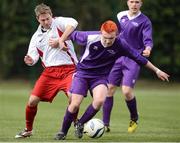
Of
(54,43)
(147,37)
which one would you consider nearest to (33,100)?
(54,43)

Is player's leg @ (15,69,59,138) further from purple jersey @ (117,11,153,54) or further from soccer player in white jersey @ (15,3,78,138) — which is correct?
purple jersey @ (117,11,153,54)

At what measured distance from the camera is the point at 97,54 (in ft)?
32.1

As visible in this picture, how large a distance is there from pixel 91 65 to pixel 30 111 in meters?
1.16

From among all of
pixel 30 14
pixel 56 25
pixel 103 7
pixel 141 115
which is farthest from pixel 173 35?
pixel 56 25

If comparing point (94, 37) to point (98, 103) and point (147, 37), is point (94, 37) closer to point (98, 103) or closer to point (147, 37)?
point (98, 103)

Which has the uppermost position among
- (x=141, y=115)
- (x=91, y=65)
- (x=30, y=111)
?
(x=91, y=65)

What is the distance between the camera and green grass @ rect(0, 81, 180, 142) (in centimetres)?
1027

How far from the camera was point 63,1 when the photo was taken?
26062mm

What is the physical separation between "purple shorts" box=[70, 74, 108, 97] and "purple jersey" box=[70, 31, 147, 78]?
6 centimetres

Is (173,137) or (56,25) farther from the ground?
(56,25)

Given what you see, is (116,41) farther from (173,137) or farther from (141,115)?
(141,115)

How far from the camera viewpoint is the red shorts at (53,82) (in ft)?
33.6

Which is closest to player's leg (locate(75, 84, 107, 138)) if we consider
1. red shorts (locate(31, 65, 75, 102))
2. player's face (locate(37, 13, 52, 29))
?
red shorts (locate(31, 65, 75, 102))

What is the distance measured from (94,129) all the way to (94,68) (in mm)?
844
